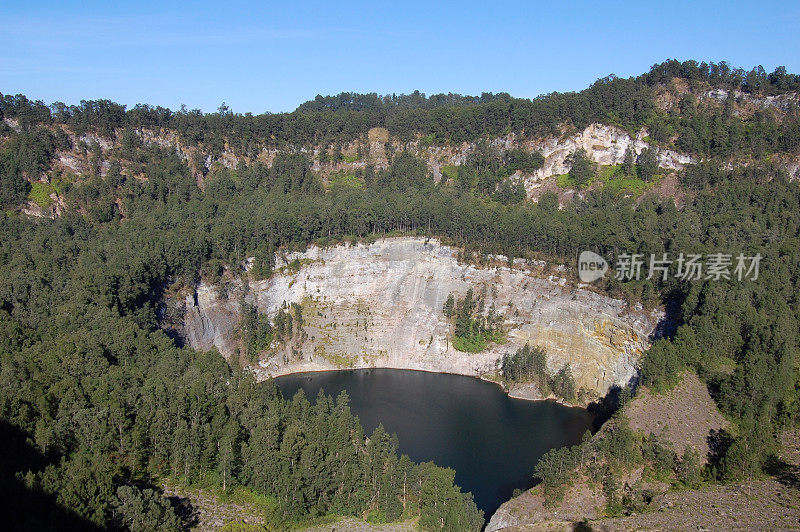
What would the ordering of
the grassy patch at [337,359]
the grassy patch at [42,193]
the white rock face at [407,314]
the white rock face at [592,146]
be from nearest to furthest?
the white rock face at [407,314] → the grassy patch at [337,359] → the grassy patch at [42,193] → the white rock face at [592,146]

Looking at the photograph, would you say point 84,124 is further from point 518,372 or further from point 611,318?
point 611,318

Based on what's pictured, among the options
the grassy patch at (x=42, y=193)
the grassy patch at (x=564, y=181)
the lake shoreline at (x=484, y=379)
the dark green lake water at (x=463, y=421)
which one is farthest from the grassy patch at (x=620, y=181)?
the grassy patch at (x=42, y=193)

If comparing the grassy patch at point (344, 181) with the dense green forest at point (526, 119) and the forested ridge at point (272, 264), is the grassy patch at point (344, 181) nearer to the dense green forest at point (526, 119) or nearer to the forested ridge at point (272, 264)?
the forested ridge at point (272, 264)

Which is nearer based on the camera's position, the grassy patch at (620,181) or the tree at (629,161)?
the grassy patch at (620,181)

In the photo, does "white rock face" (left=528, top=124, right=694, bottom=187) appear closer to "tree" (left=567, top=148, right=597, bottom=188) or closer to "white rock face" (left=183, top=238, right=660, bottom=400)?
"tree" (left=567, top=148, right=597, bottom=188)

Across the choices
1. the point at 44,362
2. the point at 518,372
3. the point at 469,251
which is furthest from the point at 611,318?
the point at 44,362

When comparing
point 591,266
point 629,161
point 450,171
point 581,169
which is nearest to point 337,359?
point 591,266

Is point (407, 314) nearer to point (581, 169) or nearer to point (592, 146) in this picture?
point (581, 169)
